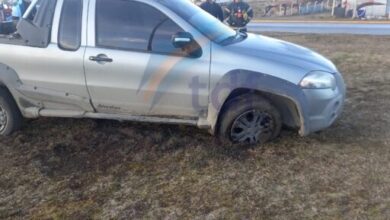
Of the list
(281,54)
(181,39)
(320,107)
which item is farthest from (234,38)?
(320,107)

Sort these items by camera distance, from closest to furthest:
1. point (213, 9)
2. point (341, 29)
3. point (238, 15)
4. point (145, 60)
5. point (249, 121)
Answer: point (145, 60) → point (249, 121) → point (213, 9) → point (238, 15) → point (341, 29)

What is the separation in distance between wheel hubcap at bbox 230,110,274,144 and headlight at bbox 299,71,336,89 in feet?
1.68

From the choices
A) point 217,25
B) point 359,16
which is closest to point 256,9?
point 359,16

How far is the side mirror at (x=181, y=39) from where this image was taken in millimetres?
4121

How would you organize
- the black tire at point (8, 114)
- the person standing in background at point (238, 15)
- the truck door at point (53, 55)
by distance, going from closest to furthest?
the truck door at point (53, 55) < the black tire at point (8, 114) < the person standing in background at point (238, 15)

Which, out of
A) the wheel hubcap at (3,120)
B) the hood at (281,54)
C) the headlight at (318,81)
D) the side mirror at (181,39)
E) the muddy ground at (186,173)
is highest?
the side mirror at (181,39)

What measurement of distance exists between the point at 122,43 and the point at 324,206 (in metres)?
2.56

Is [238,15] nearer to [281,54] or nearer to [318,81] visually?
[281,54]

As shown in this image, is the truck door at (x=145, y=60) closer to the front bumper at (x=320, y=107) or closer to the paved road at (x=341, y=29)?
the front bumper at (x=320, y=107)

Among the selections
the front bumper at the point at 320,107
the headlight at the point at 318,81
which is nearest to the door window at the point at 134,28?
the headlight at the point at 318,81

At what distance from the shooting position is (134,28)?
14.0 feet

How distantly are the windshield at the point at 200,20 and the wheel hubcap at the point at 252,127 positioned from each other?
875 millimetres

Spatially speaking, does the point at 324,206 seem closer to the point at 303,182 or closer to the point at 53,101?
the point at 303,182

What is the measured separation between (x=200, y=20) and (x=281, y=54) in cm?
97
